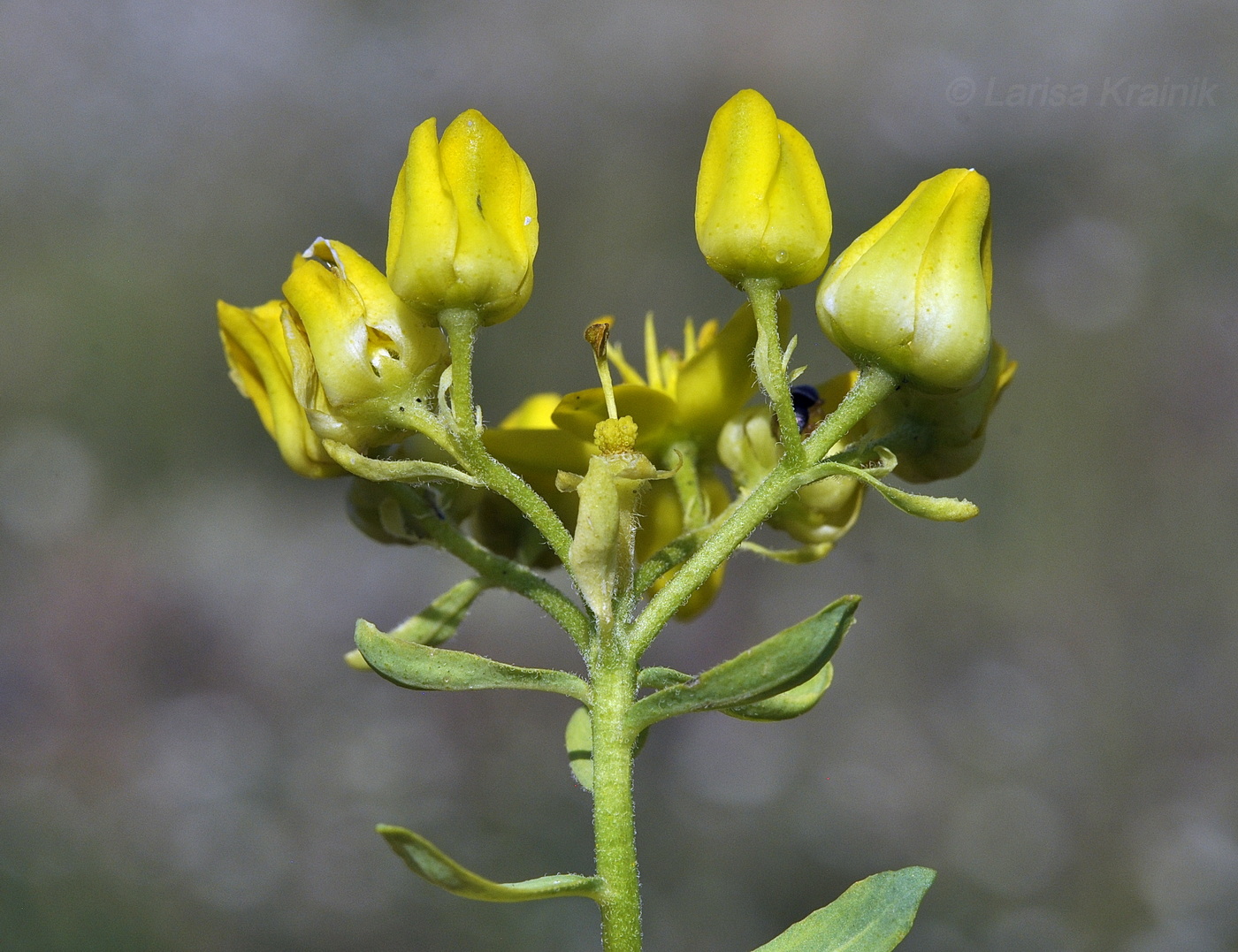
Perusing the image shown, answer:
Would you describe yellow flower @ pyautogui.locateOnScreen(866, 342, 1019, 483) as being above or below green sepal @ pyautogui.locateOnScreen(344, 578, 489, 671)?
above

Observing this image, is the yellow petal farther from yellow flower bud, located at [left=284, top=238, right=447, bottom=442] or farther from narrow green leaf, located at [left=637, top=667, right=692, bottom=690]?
narrow green leaf, located at [left=637, top=667, right=692, bottom=690]

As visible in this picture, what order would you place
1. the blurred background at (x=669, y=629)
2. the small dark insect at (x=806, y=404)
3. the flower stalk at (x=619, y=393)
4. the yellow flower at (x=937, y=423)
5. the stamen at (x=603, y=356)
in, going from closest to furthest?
the flower stalk at (x=619, y=393), the stamen at (x=603, y=356), the yellow flower at (x=937, y=423), the small dark insect at (x=806, y=404), the blurred background at (x=669, y=629)

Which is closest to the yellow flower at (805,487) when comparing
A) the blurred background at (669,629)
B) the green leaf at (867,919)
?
the green leaf at (867,919)

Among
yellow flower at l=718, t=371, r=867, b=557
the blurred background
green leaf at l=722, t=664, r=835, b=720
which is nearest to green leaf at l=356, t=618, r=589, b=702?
green leaf at l=722, t=664, r=835, b=720

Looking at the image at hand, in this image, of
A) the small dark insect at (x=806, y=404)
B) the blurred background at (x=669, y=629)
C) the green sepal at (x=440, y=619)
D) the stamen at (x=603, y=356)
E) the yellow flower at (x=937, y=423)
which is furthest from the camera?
the blurred background at (x=669, y=629)

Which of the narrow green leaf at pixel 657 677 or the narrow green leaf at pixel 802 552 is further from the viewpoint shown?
the narrow green leaf at pixel 802 552

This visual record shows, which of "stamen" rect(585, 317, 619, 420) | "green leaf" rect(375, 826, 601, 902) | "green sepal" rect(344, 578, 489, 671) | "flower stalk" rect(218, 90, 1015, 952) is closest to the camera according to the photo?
"green leaf" rect(375, 826, 601, 902)

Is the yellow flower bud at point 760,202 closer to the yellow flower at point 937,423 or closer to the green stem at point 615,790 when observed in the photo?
the yellow flower at point 937,423
